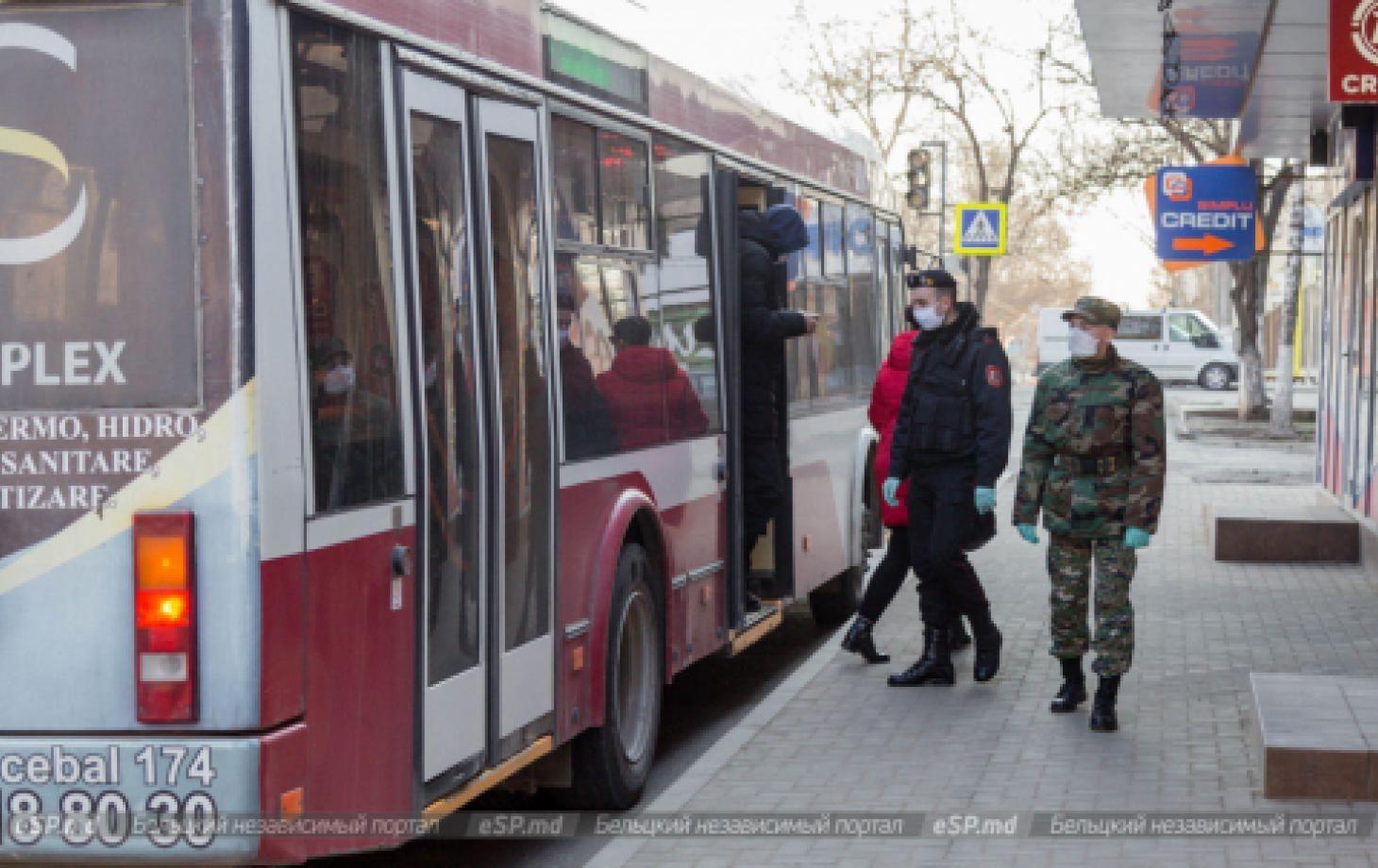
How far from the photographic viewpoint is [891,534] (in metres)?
10.4

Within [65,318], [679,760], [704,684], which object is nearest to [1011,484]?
[704,684]

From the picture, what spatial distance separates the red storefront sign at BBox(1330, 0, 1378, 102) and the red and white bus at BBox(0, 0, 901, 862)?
5.77 metres

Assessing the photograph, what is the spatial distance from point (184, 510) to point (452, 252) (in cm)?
141

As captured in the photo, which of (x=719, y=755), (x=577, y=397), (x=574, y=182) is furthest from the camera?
(x=719, y=755)

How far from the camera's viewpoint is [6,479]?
15.5 ft

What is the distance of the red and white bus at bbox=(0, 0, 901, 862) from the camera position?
15.3 feet

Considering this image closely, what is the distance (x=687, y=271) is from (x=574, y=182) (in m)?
1.52

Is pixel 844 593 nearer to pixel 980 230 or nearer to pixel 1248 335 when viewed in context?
pixel 980 230

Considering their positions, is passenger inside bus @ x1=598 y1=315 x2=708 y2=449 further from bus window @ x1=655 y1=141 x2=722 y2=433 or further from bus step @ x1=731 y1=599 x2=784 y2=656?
bus step @ x1=731 y1=599 x2=784 y2=656

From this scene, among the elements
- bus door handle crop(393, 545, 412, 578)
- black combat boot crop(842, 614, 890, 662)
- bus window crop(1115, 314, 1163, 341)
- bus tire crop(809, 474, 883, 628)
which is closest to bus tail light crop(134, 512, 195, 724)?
bus door handle crop(393, 545, 412, 578)

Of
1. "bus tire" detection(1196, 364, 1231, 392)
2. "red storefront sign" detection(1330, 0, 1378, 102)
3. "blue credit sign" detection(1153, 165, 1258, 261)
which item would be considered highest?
"red storefront sign" detection(1330, 0, 1378, 102)

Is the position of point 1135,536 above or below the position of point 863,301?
below

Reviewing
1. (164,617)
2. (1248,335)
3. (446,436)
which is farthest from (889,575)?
(1248,335)

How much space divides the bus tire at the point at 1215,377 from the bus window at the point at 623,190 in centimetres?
4786
